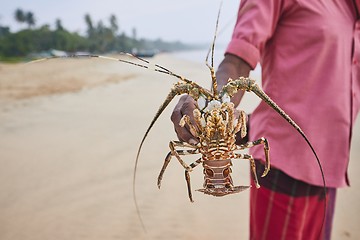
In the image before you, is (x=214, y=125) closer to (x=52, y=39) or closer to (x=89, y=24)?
(x=52, y=39)

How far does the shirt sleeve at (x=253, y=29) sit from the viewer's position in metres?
1.91

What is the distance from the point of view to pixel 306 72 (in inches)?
78.7

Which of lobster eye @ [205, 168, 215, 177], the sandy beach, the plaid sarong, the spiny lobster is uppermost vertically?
the spiny lobster

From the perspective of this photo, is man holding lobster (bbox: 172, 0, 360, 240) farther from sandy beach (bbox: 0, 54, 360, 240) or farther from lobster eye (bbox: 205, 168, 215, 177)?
sandy beach (bbox: 0, 54, 360, 240)

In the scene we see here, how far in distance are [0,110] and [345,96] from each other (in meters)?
9.96

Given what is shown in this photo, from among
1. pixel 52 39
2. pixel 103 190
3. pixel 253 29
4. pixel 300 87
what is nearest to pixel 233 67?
pixel 253 29

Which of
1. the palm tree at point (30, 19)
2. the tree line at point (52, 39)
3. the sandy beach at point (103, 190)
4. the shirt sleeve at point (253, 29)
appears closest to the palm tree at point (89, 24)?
the tree line at point (52, 39)

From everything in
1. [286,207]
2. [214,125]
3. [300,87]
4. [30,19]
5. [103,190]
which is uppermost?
[30,19]

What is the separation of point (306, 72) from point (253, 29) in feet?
1.21

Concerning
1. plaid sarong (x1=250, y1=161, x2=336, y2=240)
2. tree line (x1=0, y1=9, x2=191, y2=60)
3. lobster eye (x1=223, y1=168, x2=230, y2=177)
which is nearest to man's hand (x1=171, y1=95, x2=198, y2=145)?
lobster eye (x1=223, y1=168, x2=230, y2=177)

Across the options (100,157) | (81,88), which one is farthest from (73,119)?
(81,88)

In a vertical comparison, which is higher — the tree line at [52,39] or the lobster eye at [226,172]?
the tree line at [52,39]

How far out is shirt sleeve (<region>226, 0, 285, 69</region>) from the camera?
191 cm

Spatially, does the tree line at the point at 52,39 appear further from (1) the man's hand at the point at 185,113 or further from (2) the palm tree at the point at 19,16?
(1) the man's hand at the point at 185,113
